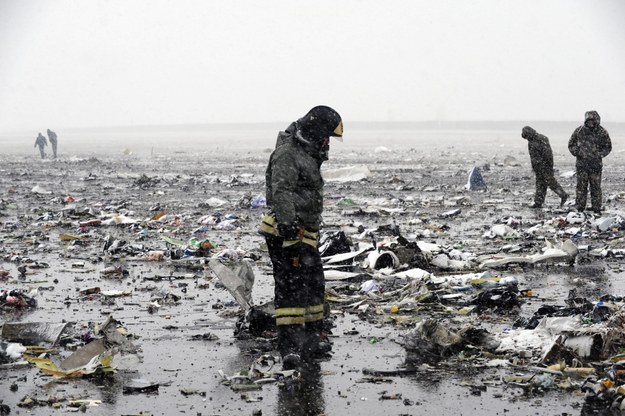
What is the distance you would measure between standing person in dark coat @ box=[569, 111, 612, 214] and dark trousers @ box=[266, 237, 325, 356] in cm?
982

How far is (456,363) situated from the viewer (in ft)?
19.4

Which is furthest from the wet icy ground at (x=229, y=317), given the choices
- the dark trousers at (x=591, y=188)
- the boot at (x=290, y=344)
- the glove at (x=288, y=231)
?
the glove at (x=288, y=231)

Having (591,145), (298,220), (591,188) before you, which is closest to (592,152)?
(591,145)

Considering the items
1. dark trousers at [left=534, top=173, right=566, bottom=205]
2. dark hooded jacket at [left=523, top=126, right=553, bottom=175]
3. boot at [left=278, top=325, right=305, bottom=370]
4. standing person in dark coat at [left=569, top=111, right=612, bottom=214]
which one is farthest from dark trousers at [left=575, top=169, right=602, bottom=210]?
boot at [left=278, top=325, right=305, bottom=370]

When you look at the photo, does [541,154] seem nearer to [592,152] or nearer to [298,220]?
[592,152]

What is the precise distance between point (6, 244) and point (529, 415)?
9611 millimetres

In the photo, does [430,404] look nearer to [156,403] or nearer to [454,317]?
[156,403]

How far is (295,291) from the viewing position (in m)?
6.02

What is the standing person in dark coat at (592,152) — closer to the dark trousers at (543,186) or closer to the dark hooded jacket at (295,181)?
the dark trousers at (543,186)

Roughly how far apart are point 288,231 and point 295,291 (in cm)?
48

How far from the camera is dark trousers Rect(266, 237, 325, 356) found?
19.6 ft

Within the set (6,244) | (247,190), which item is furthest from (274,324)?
(247,190)

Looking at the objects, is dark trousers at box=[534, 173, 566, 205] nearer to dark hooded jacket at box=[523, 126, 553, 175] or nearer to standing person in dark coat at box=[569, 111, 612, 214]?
dark hooded jacket at box=[523, 126, 553, 175]

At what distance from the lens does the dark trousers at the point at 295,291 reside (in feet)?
19.6
